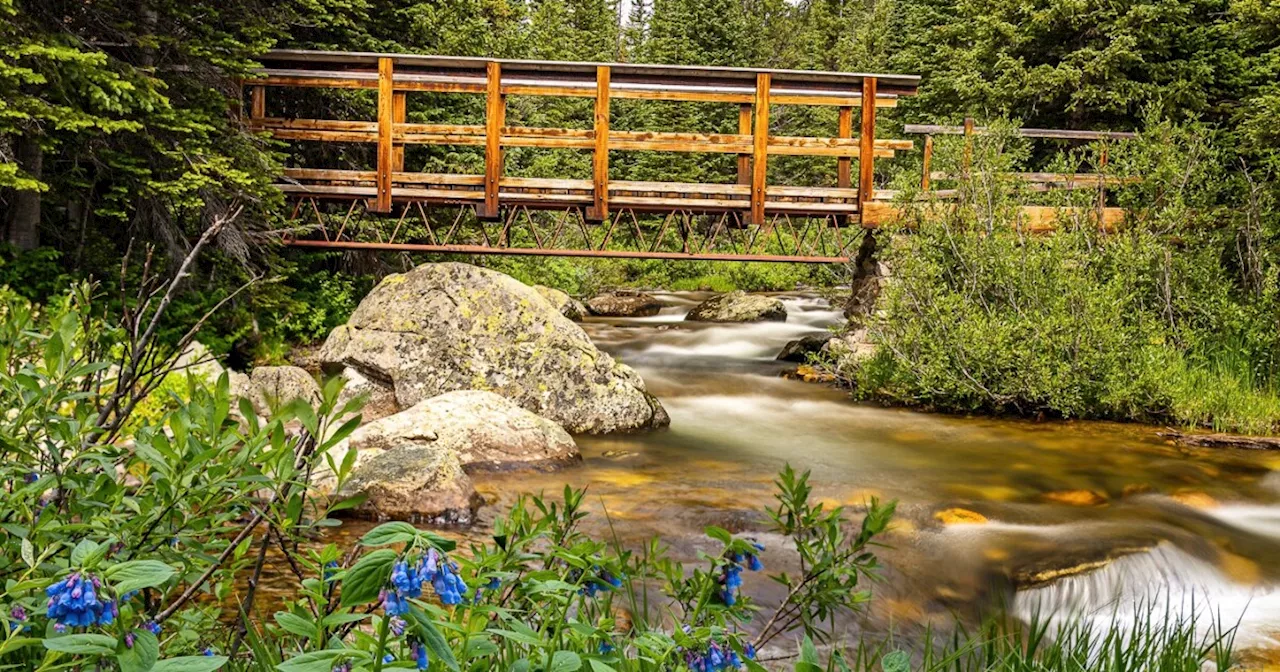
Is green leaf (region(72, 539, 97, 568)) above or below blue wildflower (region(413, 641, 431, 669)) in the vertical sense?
above

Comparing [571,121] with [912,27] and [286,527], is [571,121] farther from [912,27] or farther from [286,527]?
[286,527]

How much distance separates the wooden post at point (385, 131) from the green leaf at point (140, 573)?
12.7 m

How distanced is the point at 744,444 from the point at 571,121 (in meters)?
39.9

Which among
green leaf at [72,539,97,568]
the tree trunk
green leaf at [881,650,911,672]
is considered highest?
the tree trunk

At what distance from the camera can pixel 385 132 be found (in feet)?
43.9

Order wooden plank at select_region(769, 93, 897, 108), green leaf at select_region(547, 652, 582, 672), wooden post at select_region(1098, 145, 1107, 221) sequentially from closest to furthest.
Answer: green leaf at select_region(547, 652, 582, 672)
wooden post at select_region(1098, 145, 1107, 221)
wooden plank at select_region(769, 93, 897, 108)

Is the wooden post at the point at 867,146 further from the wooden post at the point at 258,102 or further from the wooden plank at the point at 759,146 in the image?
the wooden post at the point at 258,102

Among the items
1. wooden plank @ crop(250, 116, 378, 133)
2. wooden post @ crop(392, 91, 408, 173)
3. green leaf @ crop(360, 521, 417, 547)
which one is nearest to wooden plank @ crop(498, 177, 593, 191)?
wooden post @ crop(392, 91, 408, 173)

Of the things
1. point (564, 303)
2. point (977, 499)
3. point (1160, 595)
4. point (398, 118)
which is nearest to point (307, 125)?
point (398, 118)

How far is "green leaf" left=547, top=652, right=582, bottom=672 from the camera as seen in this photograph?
141cm

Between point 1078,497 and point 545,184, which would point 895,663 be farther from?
point 545,184

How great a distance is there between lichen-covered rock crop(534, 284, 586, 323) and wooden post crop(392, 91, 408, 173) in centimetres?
572

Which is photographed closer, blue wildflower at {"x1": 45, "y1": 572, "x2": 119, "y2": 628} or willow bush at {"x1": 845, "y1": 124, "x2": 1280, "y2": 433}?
blue wildflower at {"x1": 45, "y1": 572, "x2": 119, "y2": 628}

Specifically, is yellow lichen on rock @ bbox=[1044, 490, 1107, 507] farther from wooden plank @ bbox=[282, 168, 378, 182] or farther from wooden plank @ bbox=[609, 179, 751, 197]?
wooden plank @ bbox=[282, 168, 378, 182]
